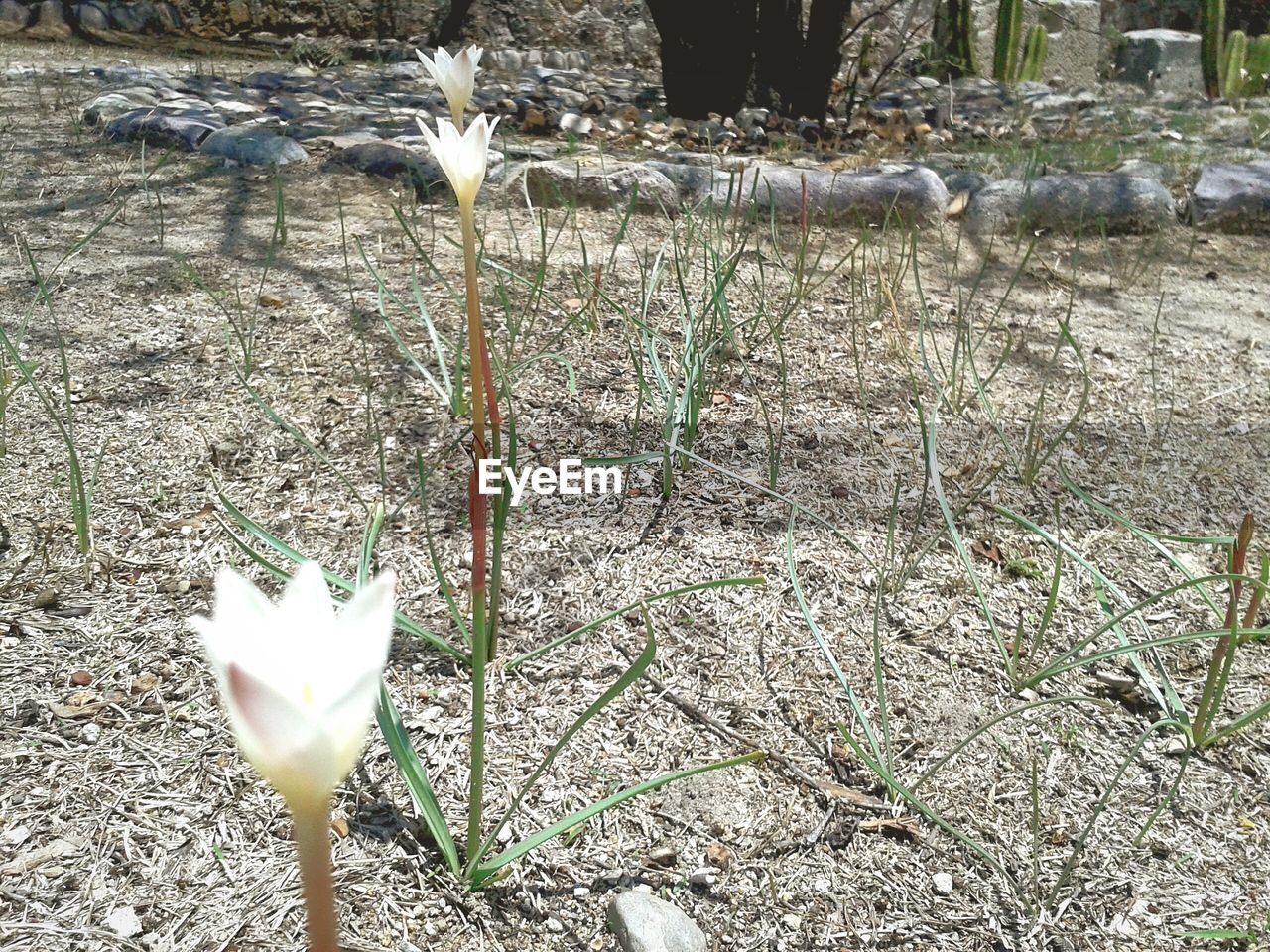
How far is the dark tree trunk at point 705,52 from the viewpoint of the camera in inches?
180

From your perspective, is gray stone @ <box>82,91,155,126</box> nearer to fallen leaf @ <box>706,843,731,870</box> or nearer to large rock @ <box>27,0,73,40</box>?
large rock @ <box>27,0,73,40</box>

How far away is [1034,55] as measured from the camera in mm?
7176

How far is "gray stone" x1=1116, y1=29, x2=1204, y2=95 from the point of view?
306 inches

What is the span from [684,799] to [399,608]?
0.46 metres

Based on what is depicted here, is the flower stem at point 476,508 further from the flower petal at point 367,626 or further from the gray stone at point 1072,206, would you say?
the gray stone at point 1072,206

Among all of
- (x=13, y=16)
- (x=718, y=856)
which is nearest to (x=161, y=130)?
(x=718, y=856)

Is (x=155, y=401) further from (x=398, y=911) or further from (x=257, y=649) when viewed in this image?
(x=257, y=649)

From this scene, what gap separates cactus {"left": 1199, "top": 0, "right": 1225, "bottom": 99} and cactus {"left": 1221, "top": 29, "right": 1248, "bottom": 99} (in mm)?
41

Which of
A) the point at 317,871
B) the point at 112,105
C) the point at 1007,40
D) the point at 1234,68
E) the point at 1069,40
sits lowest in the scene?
the point at 317,871

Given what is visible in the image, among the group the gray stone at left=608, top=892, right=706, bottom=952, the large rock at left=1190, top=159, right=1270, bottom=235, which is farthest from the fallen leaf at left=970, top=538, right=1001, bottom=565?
the large rock at left=1190, top=159, right=1270, bottom=235

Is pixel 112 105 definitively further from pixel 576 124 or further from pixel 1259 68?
pixel 1259 68

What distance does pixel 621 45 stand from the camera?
23.8 feet

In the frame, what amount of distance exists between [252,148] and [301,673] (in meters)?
3.10

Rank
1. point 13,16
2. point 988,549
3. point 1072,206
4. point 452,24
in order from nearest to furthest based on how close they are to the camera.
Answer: point 988,549 < point 1072,206 < point 13,16 < point 452,24
